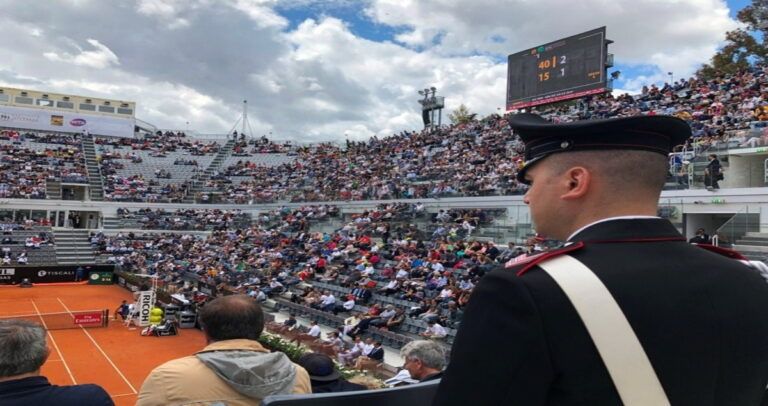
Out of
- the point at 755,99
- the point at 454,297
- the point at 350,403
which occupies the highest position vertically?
the point at 755,99

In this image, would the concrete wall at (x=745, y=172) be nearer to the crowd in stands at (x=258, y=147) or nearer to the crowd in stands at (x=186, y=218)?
the crowd in stands at (x=186, y=218)

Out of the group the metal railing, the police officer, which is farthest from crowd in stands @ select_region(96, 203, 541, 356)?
the police officer

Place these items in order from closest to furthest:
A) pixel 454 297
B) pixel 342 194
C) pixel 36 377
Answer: pixel 36 377 → pixel 454 297 → pixel 342 194

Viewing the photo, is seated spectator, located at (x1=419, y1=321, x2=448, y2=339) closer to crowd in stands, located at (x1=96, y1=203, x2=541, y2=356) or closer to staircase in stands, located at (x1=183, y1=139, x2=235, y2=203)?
crowd in stands, located at (x1=96, y1=203, x2=541, y2=356)

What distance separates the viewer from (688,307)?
132cm

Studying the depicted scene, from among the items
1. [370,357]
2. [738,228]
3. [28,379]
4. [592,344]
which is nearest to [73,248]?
[370,357]

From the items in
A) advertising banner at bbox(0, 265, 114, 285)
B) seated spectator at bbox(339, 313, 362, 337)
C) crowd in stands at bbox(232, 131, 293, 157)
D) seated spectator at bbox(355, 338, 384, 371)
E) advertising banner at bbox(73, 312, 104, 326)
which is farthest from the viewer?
crowd in stands at bbox(232, 131, 293, 157)

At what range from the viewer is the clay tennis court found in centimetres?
1414

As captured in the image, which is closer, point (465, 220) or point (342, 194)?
point (465, 220)

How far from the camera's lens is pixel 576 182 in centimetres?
154

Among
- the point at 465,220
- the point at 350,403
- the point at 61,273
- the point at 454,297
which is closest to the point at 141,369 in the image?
the point at 454,297

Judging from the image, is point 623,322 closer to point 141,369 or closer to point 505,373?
point 505,373

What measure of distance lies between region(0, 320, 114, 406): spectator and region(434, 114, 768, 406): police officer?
79.1 inches

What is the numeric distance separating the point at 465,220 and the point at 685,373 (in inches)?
788
